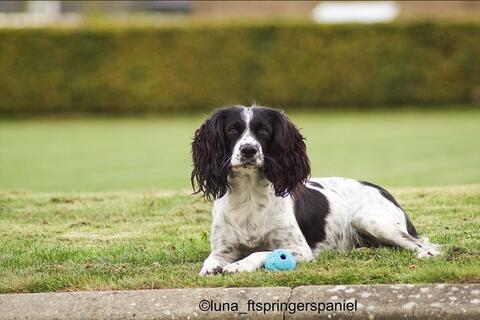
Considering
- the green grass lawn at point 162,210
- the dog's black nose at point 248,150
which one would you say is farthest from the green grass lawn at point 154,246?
the dog's black nose at point 248,150

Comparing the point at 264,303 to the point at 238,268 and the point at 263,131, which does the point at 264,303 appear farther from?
the point at 263,131

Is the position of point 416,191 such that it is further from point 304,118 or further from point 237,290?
point 304,118

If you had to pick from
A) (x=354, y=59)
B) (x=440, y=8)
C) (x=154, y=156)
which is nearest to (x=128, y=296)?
(x=154, y=156)

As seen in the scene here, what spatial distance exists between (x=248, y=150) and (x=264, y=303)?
4.43 feet

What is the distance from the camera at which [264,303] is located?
601 cm

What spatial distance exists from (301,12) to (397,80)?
15.7m

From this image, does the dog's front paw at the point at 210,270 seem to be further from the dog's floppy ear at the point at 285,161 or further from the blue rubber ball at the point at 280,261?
the dog's floppy ear at the point at 285,161

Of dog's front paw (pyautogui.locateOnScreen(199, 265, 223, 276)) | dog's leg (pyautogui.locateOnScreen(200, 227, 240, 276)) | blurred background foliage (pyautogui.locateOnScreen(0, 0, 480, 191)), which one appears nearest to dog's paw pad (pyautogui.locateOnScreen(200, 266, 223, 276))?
dog's front paw (pyautogui.locateOnScreen(199, 265, 223, 276))

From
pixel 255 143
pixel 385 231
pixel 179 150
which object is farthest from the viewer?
pixel 179 150

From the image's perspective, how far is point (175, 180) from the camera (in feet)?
48.7

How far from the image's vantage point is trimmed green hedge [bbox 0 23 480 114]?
30219 millimetres

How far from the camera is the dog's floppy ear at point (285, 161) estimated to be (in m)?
7.20

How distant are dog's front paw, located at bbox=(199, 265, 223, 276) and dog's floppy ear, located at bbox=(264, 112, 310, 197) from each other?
0.78m

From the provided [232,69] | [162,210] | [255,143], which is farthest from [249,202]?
[232,69]
